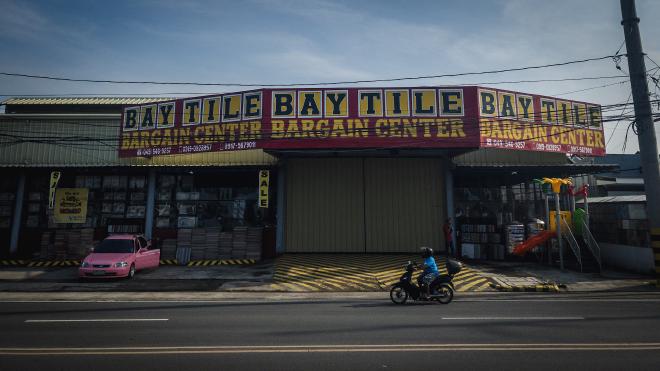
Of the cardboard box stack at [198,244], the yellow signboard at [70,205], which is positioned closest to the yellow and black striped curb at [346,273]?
the cardboard box stack at [198,244]

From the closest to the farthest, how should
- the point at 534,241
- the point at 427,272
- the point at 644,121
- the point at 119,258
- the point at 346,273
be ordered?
the point at 427,272 → the point at 644,121 → the point at 119,258 → the point at 346,273 → the point at 534,241

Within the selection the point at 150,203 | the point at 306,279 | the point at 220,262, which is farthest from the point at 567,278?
the point at 150,203

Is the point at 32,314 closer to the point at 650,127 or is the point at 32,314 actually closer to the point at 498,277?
the point at 498,277

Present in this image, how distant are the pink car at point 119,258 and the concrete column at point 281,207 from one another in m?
6.15

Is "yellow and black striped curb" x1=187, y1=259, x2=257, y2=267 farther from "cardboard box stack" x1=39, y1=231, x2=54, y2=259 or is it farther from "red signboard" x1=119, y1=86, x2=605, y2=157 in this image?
"cardboard box stack" x1=39, y1=231, x2=54, y2=259

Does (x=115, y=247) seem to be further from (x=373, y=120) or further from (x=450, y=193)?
(x=450, y=193)

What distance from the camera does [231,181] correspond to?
68.0ft

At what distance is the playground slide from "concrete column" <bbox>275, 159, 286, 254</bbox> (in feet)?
40.0

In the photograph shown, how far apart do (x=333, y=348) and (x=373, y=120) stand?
11.9m

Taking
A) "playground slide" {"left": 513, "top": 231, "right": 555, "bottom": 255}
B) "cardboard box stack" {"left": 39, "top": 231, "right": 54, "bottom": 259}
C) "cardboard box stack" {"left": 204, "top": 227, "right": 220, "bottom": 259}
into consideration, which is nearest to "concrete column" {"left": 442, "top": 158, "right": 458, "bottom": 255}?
"playground slide" {"left": 513, "top": 231, "right": 555, "bottom": 255}

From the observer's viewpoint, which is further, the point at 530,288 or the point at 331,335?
the point at 530,288

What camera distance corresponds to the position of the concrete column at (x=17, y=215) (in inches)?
794

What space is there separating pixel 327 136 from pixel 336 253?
6878 millimetres

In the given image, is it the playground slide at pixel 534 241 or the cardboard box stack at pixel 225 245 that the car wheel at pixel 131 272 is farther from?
the playground slide at pixel 534 241
